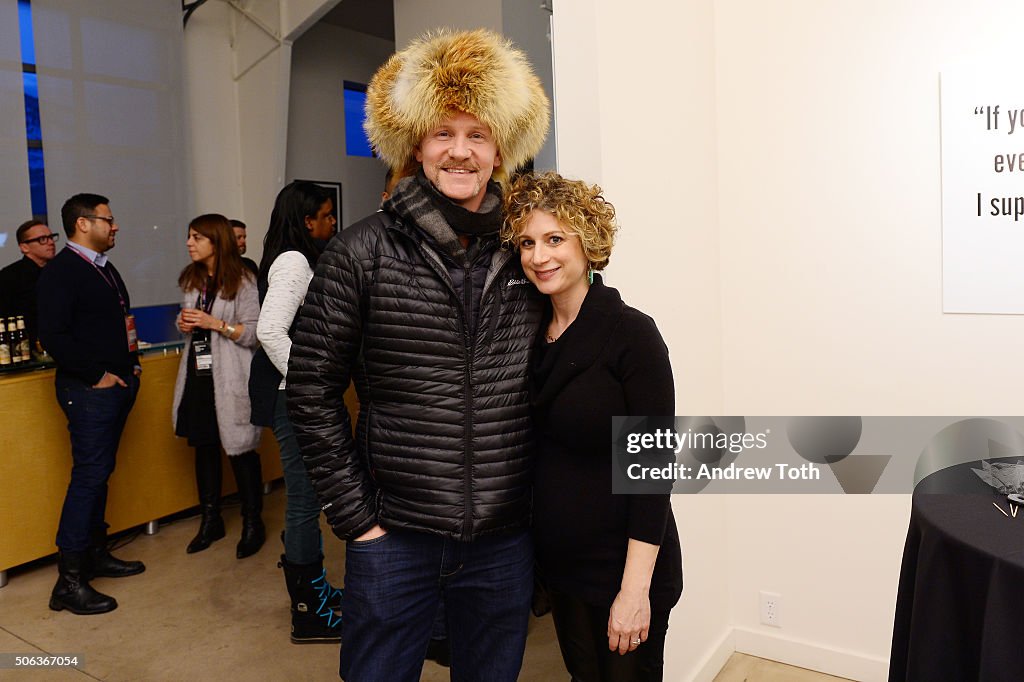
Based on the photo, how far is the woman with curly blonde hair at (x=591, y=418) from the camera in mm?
1492

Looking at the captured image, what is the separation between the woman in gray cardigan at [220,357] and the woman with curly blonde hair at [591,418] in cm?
265

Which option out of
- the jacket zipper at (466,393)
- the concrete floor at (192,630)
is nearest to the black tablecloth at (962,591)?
the jacket zipper at (466,393)

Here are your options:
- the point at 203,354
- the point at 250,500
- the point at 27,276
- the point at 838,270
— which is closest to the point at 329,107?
the point at 27,276

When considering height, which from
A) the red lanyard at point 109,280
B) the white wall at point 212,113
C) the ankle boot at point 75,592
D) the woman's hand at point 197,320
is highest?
the white wall at point 212,113

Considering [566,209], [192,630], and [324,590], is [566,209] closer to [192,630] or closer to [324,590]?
[324,590]

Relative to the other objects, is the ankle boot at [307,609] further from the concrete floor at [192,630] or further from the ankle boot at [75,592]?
the ankle boot at [75,592]

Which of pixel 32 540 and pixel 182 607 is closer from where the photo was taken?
pixel 182 607

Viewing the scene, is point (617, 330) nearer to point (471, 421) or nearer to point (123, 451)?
point (471, 421)

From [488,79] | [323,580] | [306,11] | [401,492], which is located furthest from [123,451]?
[306,11]

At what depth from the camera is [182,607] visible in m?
3.38

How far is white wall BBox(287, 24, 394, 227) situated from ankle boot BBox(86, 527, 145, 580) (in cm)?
471

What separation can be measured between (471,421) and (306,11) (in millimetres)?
5719

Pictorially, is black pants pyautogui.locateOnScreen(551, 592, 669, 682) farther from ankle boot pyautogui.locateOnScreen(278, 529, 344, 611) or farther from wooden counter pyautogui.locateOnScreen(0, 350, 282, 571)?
wooden counter pyautogui.locateOnScreen(0, 350, 282, 571)

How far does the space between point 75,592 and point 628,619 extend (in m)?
2.86
